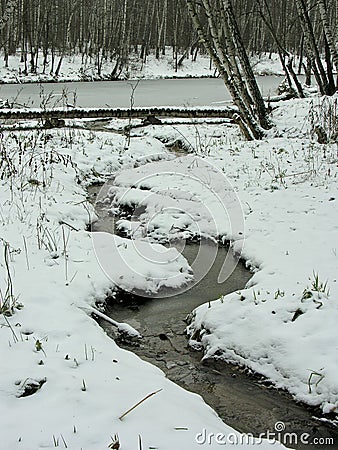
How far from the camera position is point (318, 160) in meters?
8.65

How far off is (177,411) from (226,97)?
20278 mm

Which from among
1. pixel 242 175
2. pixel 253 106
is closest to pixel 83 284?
pixel 242 175

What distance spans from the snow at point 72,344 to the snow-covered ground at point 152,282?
0.04 ft

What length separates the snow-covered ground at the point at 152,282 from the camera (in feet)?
8.66

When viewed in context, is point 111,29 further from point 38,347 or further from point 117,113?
point 38,347

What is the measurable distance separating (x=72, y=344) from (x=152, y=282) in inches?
66.1

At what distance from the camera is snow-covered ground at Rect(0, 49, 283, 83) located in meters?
27.3

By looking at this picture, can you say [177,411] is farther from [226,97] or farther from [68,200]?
[226,97]

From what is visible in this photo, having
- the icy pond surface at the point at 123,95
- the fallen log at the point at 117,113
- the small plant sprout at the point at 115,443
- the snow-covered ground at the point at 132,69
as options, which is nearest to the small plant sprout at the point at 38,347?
the small plant sprout at the point at 115,443

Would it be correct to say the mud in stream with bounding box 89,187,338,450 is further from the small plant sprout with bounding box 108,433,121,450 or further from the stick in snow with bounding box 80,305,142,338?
the small plant sprout with bounding box 108,433,121,450

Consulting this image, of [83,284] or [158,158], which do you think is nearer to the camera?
[83,284]

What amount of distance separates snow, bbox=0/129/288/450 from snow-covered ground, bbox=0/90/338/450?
0.01m

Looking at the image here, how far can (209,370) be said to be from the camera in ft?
12.1

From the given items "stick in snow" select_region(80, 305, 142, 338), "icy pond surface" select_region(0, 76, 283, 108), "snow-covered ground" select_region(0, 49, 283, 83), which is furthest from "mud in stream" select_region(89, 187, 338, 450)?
"snow-covered ground" select_region(0, 49, 283, 83)
